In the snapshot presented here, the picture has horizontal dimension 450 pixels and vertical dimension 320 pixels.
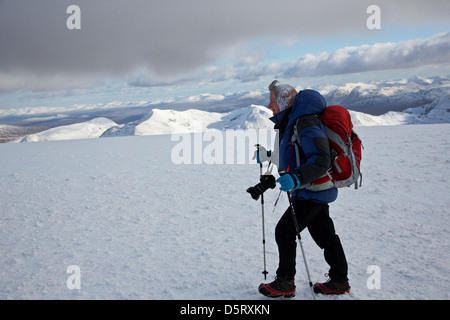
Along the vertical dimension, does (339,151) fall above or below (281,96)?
below

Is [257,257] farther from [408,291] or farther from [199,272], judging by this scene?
[408,291]

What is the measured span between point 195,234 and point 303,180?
9.18 ft

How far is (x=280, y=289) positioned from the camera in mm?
3293

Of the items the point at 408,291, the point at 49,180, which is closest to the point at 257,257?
the point at 408,291

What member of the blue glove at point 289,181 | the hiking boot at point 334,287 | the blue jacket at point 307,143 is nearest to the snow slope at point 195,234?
the hiking boot at point 334,287

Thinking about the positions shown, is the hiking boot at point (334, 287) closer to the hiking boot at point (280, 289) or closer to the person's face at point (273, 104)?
the hiking boot at point (280, 289)

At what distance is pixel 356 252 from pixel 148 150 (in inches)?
480

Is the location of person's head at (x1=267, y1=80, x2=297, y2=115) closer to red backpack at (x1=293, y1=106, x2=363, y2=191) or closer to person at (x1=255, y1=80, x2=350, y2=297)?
person at (x1=255, y1=80, x2=350, y2=297)

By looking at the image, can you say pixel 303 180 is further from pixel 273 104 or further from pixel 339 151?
pixel 273 104

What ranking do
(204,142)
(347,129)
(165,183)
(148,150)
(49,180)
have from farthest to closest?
(204,142) < (148,150) < (49,180) < (165,183) < (347,129)

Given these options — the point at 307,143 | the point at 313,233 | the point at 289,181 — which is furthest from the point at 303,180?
the point at 313,233

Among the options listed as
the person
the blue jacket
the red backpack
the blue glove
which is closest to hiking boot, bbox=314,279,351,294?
the person

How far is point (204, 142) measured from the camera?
53.4 feet

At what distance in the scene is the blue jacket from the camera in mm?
2791
